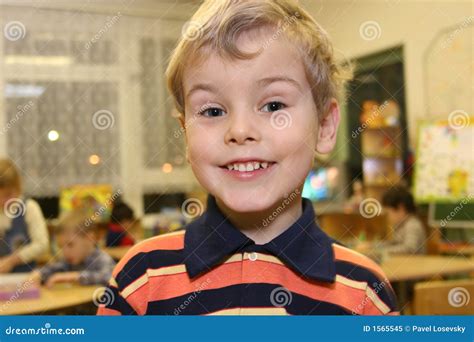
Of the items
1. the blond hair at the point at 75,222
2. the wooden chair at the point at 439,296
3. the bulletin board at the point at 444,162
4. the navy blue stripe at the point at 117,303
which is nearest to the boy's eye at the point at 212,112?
the navy blue stripe at the point at 117,303

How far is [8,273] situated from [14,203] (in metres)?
0.45

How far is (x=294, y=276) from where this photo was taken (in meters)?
0.70

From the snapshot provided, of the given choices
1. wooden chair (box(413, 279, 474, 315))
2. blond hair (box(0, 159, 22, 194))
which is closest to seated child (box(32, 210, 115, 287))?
blond hair (box(0, 159, 22, 194))

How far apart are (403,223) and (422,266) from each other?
0.19 meters

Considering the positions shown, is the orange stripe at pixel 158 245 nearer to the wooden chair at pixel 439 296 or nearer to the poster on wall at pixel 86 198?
the wooden chair at pixel 439 296

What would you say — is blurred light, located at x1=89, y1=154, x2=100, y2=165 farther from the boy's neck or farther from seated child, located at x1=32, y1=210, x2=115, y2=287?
the boy's neck

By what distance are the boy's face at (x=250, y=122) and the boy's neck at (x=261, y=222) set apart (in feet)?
0.14

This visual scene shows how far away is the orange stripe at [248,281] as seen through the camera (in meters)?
0.69

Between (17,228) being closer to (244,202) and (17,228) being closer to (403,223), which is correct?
(244,202)

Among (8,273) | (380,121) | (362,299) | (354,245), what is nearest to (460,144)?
(354,245)

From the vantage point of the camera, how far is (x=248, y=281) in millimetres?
688

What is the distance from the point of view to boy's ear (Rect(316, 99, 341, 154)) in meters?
0.74

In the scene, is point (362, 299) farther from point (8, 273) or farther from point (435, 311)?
point (8, 273)

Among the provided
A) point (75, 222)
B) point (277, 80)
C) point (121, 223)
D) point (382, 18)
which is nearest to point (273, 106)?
point (277, 80)
